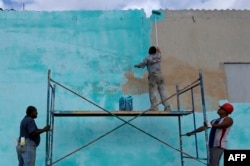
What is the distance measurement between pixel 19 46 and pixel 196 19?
394cm

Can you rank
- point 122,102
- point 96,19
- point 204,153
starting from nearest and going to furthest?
point 122,102, point 204,153, point 96,19

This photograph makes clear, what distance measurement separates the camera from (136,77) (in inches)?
382

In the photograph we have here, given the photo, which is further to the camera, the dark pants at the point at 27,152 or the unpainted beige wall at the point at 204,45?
the unpainted beige wall at the point at 204,45

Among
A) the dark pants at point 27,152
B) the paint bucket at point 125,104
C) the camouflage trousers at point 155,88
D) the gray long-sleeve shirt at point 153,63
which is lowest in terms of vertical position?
the dark pants at point 27,152

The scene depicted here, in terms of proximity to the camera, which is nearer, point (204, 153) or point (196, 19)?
point (204, 153)

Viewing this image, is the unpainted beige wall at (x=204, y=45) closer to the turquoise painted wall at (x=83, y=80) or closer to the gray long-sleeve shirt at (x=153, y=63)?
the turquoise painted wall at (x=83, y=80)

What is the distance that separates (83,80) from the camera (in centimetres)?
957

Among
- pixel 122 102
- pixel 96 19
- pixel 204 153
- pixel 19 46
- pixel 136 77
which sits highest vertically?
pixel 96 19

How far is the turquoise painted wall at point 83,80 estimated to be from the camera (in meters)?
9.19

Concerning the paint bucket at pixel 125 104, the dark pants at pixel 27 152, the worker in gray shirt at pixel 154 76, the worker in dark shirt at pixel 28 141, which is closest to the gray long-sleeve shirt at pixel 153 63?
the worker in gray shirt at pixel 154 76

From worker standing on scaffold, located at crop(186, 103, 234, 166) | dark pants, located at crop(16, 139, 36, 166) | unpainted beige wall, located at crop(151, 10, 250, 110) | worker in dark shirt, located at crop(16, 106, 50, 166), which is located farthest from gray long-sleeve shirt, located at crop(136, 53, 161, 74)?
dark pants, located at crop(16, 139, 36, 166)

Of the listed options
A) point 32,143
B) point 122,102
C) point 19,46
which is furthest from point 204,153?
point 19,46

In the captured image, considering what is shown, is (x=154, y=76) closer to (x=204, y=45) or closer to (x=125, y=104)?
(x=125, y=104)

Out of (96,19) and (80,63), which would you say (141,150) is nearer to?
(80,63)
